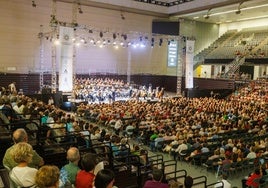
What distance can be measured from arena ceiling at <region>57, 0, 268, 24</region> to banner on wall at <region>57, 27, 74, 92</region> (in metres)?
12.2

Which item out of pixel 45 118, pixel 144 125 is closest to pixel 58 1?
pixel 144 125

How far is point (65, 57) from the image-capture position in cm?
1600

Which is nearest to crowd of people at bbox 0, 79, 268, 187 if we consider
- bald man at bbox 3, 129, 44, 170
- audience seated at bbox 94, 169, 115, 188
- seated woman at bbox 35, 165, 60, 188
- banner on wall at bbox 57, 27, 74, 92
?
banner on wall at bbox 57, 27, 74, 92

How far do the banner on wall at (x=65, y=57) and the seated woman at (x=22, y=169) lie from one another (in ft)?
43.9

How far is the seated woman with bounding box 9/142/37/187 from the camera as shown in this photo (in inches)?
116

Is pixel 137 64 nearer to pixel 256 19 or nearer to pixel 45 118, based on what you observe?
pixel 256 19

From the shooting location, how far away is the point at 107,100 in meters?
23.8

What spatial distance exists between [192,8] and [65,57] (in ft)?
57.9

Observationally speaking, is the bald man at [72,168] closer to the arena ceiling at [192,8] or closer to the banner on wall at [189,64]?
the banner on wall at [189,64]

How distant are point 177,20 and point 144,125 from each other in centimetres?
2150

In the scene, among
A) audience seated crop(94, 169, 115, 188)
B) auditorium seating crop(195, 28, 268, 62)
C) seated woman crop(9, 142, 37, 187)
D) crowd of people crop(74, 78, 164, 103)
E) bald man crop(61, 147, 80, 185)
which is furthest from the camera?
auditorium seating crop(195, 28, 268, 62)

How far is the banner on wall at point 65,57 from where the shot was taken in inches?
626

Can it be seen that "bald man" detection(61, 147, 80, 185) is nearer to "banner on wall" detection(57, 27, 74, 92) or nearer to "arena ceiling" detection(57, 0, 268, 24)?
"banner on wall" detection(57, 27, 74, 92)

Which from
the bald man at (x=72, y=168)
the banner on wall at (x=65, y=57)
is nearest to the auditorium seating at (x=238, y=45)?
the banner on wall at (x=65, y=57)
